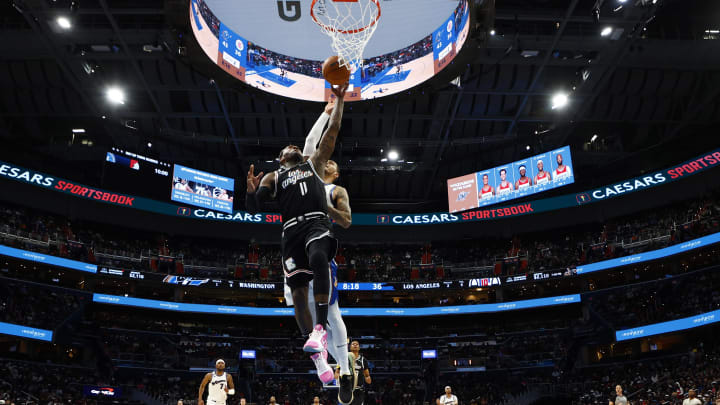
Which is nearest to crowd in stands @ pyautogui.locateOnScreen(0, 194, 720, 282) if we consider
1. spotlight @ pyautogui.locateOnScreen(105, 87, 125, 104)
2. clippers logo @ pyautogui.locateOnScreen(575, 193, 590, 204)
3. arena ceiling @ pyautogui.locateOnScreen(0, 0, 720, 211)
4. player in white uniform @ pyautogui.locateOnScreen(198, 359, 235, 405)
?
clippers logo @ pyautogui.locateOnScreen(575, 193, 590, 204)

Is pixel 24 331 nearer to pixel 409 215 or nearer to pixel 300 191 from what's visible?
pixel 409 215

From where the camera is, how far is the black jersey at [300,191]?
4262 mm

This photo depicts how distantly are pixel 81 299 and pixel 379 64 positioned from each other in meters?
22.5

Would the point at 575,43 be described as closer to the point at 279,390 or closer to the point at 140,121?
the point at 140,121

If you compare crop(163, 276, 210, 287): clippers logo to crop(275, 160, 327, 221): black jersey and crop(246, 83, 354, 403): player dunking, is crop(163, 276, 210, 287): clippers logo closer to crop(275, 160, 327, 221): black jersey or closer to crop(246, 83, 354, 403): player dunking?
crop(246, 83, 354, 403): player dunking

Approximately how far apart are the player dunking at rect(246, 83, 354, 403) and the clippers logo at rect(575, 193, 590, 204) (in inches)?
1175

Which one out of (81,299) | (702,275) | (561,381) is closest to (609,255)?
(702,275)

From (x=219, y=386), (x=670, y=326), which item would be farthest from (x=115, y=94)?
(x=670, y=326)

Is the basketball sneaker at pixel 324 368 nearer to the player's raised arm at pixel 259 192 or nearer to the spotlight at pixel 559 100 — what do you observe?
the player's raised arm at pixel 259 192

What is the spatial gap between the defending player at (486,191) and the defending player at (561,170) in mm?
3175

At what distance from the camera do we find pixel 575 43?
19.8 metres

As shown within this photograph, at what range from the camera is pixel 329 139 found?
171 inches

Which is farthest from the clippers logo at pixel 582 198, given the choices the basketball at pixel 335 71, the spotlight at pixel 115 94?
the basketball at pixel 335 71

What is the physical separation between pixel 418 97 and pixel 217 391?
1106cm
